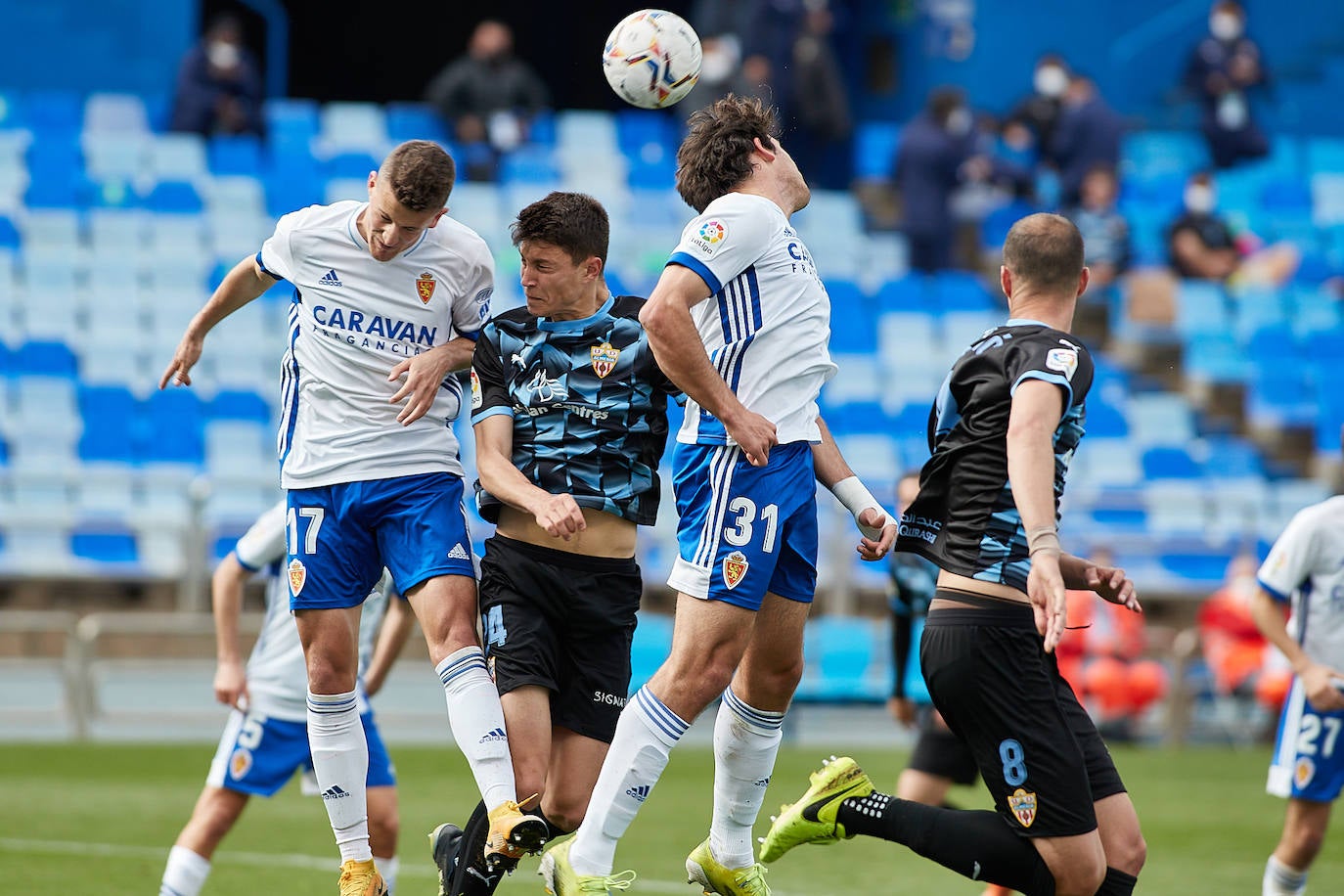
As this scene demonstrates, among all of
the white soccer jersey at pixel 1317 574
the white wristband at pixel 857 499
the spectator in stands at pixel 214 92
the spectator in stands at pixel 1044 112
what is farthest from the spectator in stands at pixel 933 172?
the white wristband at pixel 857 499

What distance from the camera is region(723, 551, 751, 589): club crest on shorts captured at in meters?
5.50

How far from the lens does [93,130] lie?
18.9 m

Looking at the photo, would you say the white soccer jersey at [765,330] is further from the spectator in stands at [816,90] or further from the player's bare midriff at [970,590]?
the spectator in stands at [816,90]

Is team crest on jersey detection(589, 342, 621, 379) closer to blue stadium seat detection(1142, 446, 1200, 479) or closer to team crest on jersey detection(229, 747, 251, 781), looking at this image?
team crest on jersey detection(229, 747, 251, 781)

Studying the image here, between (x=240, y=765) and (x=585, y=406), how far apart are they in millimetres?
2192

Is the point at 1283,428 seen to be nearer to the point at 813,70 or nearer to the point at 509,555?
the point at 813,70

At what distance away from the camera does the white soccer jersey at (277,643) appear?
21.9ft

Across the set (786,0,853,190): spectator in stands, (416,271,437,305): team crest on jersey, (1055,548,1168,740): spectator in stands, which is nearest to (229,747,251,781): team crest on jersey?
(416,271,437,305): team crest on jersey

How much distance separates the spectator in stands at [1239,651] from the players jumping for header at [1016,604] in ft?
33.0

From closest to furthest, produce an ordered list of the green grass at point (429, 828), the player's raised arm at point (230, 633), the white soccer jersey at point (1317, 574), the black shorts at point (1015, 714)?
the black shorts at point (1015, 714), the player's raised arm at point (230, 633), the white soccer jersey at point (1317, 574), the green grass at point (429, 828)

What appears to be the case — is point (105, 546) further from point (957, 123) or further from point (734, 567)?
point (734, 567)

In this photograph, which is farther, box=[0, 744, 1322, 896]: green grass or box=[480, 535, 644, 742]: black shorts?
box=[0, 744, 1322, 896]: green grass

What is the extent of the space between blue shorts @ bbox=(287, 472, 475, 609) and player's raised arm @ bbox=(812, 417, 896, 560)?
4.26 ft

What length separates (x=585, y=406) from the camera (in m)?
5.74
